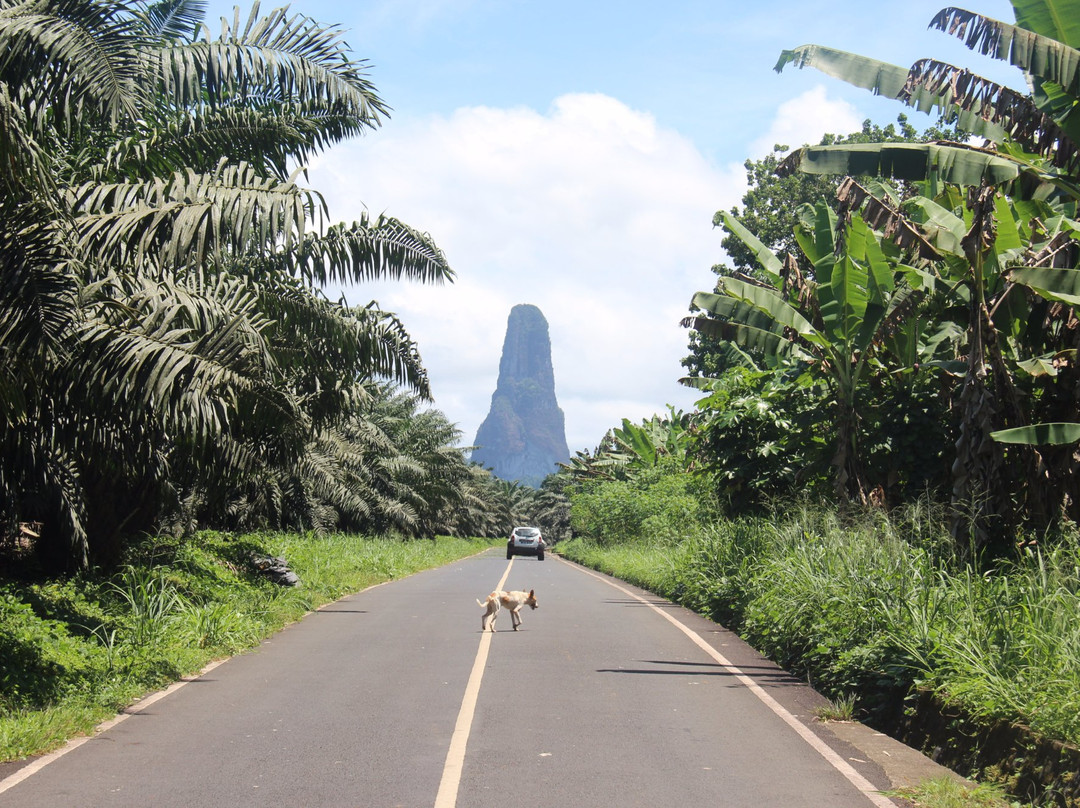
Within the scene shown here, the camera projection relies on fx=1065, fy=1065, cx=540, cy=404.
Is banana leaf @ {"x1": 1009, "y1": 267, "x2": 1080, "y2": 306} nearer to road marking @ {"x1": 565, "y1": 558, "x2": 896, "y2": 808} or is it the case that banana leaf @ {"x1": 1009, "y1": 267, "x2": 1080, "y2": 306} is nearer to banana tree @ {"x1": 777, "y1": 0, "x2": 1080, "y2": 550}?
banana tree @ {"x1": 777, "y1": 0, "x2": 1080, "y2": 550}

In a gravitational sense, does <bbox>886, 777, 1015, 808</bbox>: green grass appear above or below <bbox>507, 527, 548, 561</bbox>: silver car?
above

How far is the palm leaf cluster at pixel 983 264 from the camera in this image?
1025 cm

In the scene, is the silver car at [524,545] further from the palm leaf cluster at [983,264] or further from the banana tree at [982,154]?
the banana tree at [982,154]

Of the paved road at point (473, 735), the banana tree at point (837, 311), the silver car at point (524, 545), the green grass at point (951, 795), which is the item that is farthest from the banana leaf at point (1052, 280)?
the silver car at point (524, 545)

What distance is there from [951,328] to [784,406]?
162 inches

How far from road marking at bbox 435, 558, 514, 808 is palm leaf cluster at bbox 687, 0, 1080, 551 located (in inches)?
195

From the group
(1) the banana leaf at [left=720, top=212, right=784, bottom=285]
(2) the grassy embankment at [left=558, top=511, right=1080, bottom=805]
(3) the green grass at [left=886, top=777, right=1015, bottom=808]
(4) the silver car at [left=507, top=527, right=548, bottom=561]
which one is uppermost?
(1) the banana leaf at [left=720, top=212, right=784, bottom=285]

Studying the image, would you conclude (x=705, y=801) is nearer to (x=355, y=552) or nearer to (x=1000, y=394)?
(x=1000, y=394)

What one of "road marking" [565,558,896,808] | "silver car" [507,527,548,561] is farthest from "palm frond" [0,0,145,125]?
"silver car" [507,527,548,561]

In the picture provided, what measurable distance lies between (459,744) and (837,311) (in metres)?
8.90

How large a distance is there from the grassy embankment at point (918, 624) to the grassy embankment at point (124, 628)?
20.3 feet

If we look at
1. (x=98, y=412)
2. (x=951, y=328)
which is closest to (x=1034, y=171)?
(x=951, y=328)

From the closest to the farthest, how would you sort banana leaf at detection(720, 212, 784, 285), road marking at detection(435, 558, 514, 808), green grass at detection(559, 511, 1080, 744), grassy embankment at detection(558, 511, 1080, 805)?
1. road marking at detection(435, 558, 514, 808)
2. grassy embankment at detection(558, 511, 1080, 805)
3. green grass at detection(559, 511, 1080, 744)
4. banana leaf at detection(720, 212, 784, 285)

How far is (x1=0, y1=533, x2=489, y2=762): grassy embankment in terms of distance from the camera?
26.8 ft
